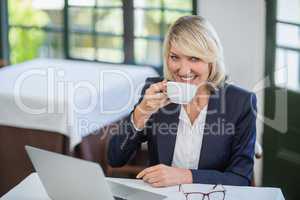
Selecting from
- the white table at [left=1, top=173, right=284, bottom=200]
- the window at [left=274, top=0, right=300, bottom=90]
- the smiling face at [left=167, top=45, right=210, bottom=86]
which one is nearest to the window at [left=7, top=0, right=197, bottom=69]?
the window at [left=274, top=0, right=300, bottom=90]

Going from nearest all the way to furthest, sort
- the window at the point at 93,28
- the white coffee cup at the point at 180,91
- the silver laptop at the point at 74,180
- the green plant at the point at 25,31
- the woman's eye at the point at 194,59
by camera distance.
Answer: the silver laptop at the point at 74,180 < the white coffee cup at the point at 180,91 < the woman's eye at the point at 194,59 < the window at the point at 93,28 < the green plant at the point at 25,31

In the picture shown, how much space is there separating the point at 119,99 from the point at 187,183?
1.37 metres

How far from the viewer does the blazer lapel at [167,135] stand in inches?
81.0

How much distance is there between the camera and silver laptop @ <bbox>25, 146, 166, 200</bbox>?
1.47m

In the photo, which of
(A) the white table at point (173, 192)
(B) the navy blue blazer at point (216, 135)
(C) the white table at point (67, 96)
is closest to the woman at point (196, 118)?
(B) the navy blue blazer at point (216, 135)

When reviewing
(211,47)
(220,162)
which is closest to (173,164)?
(220,162)

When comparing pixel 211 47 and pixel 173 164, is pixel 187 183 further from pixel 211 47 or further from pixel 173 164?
pixel 211 47

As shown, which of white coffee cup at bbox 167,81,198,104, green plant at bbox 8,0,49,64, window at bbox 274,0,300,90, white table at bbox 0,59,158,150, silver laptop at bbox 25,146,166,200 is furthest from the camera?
green plant at bbox 8,0,49,64

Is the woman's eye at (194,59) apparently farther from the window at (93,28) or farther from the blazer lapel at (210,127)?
the window at (93,28)

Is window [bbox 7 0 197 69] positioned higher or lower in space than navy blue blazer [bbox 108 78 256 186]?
higher

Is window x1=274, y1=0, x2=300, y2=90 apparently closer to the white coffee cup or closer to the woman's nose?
the woman's nose

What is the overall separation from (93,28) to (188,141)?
1.91 metres

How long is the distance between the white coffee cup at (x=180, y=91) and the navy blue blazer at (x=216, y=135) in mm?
182

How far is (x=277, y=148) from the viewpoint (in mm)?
3295
